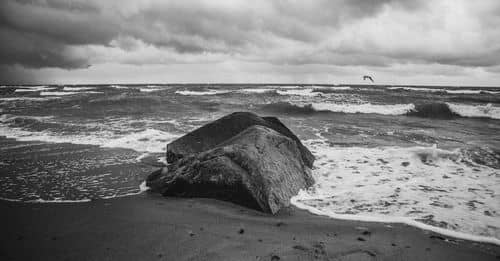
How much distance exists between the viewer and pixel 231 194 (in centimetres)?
389

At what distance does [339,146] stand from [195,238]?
20.2 feet

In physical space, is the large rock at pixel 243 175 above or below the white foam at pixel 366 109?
below

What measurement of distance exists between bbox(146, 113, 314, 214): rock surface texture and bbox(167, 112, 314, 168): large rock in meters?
0.95

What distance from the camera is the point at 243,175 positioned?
385cm

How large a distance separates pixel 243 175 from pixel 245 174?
3 centimetres

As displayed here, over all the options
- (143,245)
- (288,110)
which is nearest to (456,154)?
(143,245)

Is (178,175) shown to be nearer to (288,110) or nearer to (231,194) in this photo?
(231,194)

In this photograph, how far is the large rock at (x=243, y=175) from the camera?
3.80m

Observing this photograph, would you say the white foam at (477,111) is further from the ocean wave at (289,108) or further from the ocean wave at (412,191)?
the ocean wave at (412,191)

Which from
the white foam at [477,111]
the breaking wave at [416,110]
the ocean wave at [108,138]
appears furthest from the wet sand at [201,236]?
the white foam at [477,111]

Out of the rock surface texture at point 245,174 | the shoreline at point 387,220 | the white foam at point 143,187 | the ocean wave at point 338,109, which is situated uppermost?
the ocean wave at point 338,109

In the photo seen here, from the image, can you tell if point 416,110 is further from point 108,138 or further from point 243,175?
point 243,175

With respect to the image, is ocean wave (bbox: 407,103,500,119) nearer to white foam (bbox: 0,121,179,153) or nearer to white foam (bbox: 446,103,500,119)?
white foam (bbox: 446,103,500,119)

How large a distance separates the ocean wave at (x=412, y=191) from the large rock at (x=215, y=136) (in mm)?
1082
